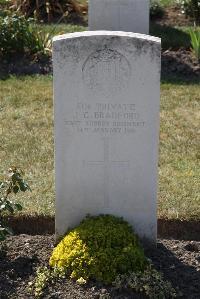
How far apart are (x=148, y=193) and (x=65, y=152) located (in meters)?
0.66

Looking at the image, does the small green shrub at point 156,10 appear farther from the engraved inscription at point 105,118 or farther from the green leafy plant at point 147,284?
the green leafy plant at point 147,284

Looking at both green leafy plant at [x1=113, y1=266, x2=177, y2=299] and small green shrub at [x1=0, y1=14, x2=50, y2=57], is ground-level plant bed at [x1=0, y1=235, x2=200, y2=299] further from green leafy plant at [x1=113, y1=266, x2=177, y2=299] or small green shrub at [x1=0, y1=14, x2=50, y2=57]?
small green shrub at [x1=0, y1=14, x2=50, y2=57]

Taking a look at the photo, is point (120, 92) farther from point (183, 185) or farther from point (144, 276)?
point (183, 185)

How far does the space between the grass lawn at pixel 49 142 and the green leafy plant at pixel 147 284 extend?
4.25 ft

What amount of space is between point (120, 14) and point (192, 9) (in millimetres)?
3207

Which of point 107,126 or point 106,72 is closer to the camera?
point 106,72

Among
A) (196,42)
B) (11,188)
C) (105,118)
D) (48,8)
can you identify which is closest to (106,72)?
(105,118)

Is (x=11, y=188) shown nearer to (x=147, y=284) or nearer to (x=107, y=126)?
(x=107, y=126)

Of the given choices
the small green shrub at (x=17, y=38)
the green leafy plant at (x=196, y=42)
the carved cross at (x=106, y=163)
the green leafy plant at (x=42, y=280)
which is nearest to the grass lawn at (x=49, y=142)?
the small green shrub at (x=17, y=38)

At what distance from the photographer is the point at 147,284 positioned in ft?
15.0

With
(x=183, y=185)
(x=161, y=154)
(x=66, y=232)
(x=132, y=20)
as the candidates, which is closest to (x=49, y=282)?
(x=66, y=232)

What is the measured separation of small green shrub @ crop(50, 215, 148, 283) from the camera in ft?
15.2

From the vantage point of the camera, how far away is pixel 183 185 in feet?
21.2

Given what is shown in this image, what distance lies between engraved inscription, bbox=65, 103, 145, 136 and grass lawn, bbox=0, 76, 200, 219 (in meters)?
1.27
